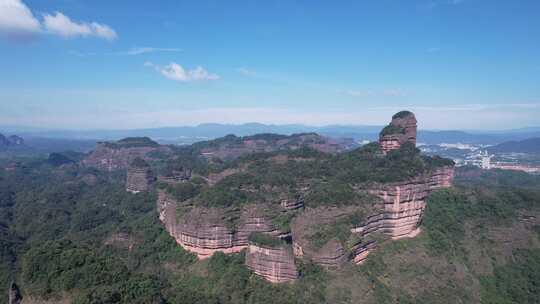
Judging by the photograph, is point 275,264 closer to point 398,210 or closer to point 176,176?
point 398,210

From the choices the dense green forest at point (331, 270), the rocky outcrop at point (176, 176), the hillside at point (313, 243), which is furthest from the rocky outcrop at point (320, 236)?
the rocky outcrop at point (176, 176)

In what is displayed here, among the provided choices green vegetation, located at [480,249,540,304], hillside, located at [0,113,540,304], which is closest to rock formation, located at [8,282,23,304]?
hillside, located at [0,113,540,304]

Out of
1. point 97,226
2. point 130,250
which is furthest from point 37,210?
point 130,250

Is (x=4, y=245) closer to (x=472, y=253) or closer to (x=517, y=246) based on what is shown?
(x=472, y=253)

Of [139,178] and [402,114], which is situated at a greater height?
[402,114]

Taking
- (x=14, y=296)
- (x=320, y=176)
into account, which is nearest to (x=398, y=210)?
(x=320, y=176)

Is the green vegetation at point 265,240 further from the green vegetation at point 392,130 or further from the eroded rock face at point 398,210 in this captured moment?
the green vegetation at point 392,130

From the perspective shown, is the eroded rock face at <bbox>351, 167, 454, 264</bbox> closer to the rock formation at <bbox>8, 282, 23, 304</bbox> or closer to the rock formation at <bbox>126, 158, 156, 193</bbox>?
the rock formation at <bbox>8, 282, 23, 304</bbox>
